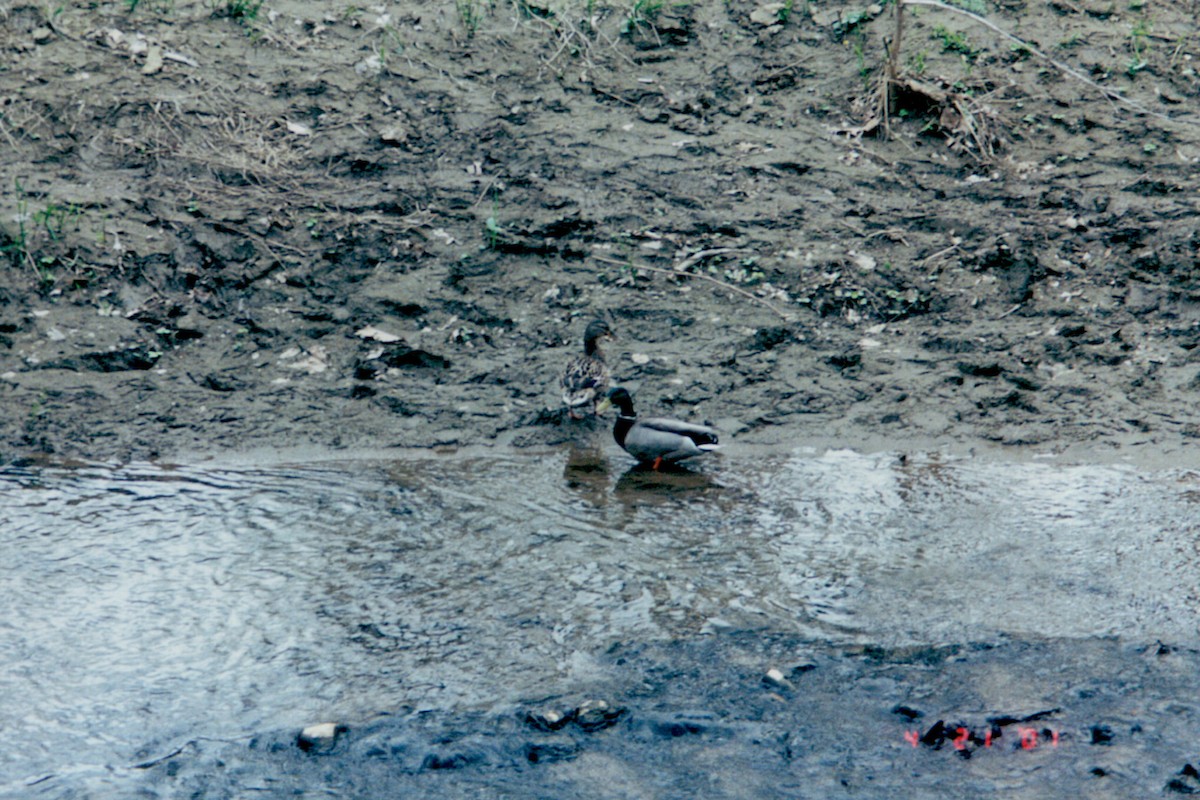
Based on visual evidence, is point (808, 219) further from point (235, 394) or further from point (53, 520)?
point (53, 520)

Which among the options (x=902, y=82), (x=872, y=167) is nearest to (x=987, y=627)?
(x=872, y=167)

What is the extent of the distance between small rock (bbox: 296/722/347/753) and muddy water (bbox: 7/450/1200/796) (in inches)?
2.2

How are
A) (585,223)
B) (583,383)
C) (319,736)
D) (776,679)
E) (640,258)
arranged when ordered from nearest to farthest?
(319,736) → (776,679) → (583,383) → (640,258) → (585,223)

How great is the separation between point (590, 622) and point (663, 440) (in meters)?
1.88

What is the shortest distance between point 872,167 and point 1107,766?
605 centimetres

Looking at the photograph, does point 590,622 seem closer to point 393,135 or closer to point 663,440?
point 663,440

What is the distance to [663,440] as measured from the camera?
22.2ft

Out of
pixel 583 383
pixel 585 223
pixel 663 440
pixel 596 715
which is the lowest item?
pixel 596 715

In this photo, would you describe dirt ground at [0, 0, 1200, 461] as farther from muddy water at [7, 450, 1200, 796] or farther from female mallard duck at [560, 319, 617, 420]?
muddy water at [7, 450, 1200, 796]

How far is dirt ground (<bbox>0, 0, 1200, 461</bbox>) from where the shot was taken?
7.38 metres

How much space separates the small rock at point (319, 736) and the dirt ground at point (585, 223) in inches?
113
